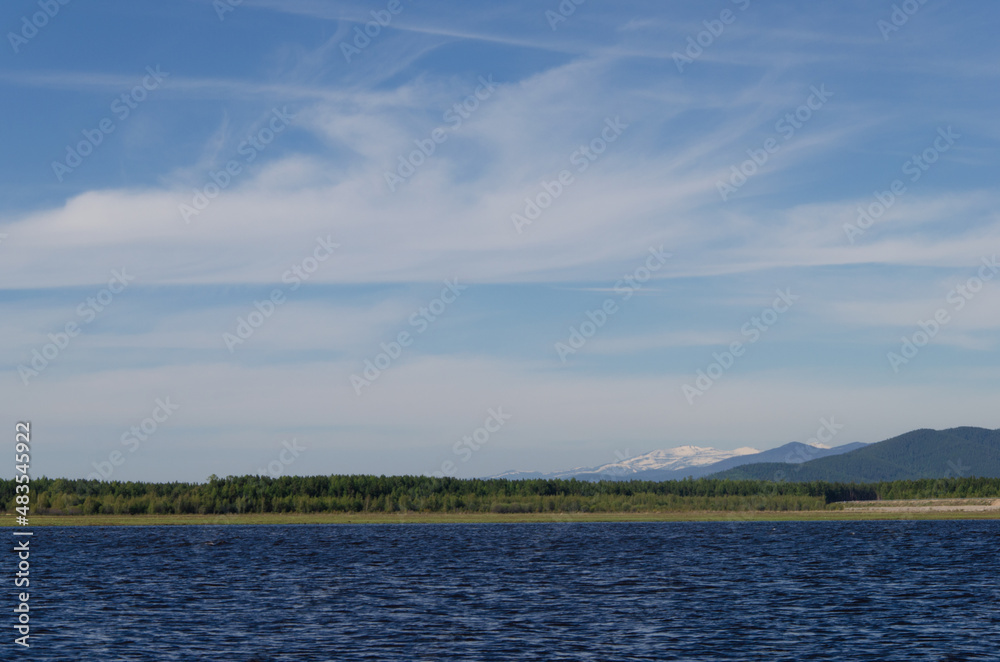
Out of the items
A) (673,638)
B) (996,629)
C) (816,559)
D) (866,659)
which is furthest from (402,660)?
(816,559)

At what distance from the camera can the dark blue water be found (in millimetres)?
48188

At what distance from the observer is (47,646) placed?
159 ft

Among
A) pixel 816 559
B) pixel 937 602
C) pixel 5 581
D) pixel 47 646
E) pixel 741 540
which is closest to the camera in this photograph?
pixel 47 646

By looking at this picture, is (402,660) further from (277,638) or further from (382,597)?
(382,597)

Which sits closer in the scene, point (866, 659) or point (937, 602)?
point (866, 659)

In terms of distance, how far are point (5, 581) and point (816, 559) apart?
269 feet

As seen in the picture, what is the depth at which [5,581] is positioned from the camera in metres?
80.8

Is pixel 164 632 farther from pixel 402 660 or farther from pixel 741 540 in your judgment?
pixel 741 540

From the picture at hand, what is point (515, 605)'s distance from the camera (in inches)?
2539

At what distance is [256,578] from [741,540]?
8808 cm

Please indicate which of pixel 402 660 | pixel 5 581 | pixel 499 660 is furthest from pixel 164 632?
pixel 5 581

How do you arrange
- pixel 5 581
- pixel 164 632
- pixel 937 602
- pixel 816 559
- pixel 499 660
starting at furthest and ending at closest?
pixel 816 559 < pixel 5 581 < pixel 937 602 < pixel 164 632 < pixel 499 660

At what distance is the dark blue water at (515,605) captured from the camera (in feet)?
158

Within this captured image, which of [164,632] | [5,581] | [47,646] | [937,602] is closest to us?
[47,646]
